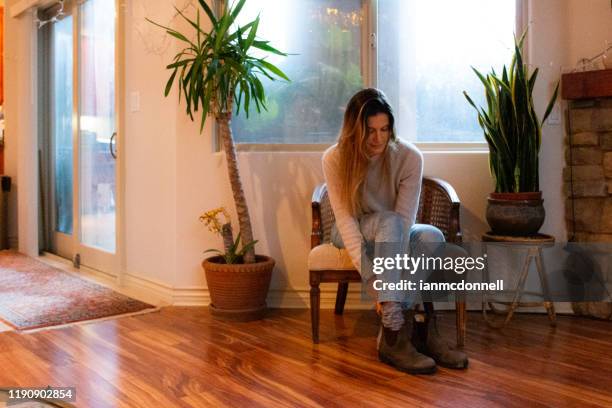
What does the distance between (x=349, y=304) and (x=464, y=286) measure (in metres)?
0.82

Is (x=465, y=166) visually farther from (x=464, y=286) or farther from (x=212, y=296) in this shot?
(x=212, y=296)

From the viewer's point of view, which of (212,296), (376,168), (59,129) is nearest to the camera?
(376,168)

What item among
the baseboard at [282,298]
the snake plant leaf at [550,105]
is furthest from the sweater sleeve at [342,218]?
the snake plant leaf at [550,105]

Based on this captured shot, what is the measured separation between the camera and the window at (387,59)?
3016mm

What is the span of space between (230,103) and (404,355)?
1.43 m

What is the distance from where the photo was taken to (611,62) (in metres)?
2.79

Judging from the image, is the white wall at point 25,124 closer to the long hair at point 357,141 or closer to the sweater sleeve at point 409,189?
the long hair at point 357,141

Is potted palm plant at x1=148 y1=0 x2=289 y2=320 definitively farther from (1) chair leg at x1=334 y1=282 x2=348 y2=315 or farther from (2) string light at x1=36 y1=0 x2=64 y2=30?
(2) string light at x1=36 y1=0 x2=64 y2=30

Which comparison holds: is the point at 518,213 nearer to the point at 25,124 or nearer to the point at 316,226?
the point at 316,226

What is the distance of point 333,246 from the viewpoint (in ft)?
7.78

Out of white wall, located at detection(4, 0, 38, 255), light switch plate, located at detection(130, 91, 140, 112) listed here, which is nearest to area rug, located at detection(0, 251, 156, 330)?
white wall, located at detection(4, 0, 38, 255)

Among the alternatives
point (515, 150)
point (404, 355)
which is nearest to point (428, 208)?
point (515, 150)

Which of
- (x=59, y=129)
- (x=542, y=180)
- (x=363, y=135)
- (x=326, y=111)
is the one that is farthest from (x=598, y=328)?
(x=59, y=129)

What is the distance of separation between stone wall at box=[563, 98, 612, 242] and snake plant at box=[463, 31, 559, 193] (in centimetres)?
27
